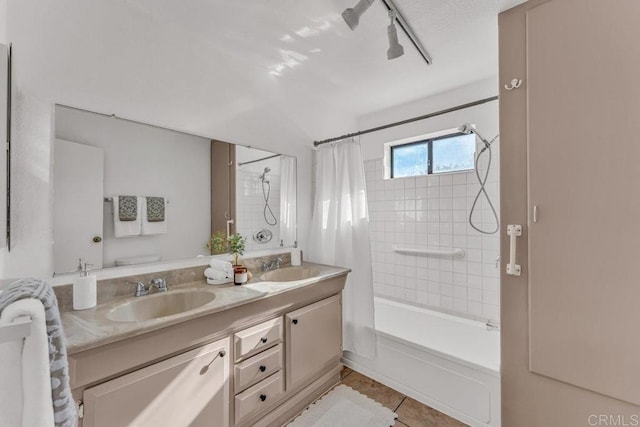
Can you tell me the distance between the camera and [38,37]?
4.07ft

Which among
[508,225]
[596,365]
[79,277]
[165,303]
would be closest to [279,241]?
[165,303]

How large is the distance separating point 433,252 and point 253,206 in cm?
173

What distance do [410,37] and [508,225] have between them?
127 cm

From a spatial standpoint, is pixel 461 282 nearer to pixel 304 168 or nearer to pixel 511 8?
→ pixel 304 168

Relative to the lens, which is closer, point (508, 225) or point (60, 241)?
point (60, 241)

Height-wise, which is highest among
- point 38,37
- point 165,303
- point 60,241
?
point 38,37

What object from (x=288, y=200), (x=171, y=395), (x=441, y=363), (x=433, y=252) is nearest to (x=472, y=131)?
(x=433, y=252)

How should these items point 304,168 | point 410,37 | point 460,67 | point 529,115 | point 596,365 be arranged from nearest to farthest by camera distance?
point 596,365, point 529,115, point 410,37, point 460,67, point 304,168

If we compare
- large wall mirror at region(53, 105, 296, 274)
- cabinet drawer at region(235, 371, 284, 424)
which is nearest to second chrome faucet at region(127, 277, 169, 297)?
large wall mirror at region(53, 105, 296, 274)

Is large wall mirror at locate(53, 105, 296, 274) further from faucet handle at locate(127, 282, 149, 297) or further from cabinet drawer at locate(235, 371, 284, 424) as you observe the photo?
cabinet drawer at locate(235, 371, 284, 424)

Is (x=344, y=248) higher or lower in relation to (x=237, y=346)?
higher

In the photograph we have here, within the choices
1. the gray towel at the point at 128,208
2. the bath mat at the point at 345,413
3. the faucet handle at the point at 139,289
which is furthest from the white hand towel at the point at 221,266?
the bath mat at the point at 345,413

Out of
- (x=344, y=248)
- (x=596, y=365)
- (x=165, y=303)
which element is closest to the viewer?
(x=596, y=365)

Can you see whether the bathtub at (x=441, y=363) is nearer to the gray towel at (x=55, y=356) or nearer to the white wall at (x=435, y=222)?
the white wall at (x=435, y=222)
